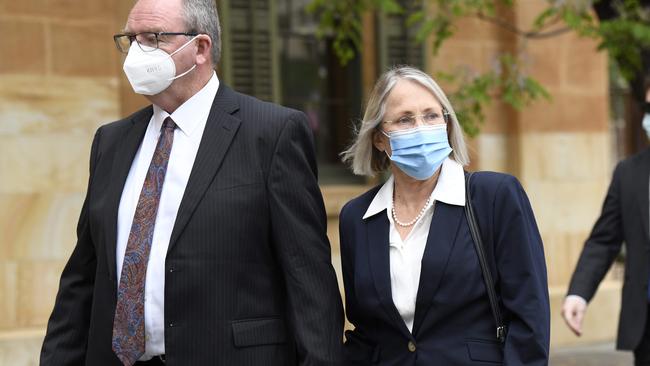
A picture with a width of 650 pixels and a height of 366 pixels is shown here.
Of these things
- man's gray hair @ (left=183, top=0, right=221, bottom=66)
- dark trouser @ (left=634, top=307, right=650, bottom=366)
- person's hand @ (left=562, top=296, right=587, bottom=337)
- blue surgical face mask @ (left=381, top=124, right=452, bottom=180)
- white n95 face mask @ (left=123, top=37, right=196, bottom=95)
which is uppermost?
man's gray hair @ (left=183, top=0, right=221, bottom=66)

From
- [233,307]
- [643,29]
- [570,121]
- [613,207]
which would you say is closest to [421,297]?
[233,307]

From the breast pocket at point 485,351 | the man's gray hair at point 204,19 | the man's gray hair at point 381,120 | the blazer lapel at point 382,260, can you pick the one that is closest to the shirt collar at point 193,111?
the man's gray hair at point 204,19

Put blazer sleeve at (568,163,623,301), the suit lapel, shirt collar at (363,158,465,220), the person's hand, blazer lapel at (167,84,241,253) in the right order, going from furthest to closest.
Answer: blazer sleeve at (568,163,623,301), the suit lapel, the person's hand, shirt collar at (363,158,465,220), blazer lapel at (167,84,241,253)

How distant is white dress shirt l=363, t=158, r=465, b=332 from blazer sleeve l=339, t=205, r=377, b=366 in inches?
4.9

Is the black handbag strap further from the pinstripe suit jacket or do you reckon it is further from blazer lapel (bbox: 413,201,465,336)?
the pinstripe suit jacket

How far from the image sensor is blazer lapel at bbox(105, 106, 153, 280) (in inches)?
144

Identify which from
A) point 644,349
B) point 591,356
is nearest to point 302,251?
point 644,349

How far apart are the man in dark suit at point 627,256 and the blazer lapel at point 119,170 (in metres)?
2.40

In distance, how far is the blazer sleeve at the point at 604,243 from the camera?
553 centimetres

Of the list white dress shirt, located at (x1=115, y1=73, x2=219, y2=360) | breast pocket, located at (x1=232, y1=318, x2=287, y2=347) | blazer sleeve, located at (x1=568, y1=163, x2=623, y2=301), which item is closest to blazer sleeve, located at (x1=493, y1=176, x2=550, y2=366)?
breast pocket, located at (x1=232, y1=318, x2=287, y2=347)

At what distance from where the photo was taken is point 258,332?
3551 millimetres

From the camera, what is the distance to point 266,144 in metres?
3.63

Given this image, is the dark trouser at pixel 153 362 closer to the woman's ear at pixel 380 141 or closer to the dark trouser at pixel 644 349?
the woman's ear at pixel 380 141

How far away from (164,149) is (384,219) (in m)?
0.80
